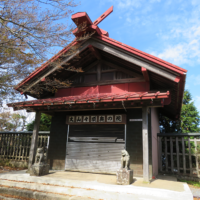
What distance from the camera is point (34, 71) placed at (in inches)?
323

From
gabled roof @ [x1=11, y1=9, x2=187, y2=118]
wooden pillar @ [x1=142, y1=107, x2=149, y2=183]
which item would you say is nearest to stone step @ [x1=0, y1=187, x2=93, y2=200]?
wooden pillar @ [x1=142, y1=107, x2=149, y2=183]

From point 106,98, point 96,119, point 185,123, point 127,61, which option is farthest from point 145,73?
point 185,123

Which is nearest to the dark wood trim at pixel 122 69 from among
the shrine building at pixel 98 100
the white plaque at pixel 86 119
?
the shrine building at pixel 98 100

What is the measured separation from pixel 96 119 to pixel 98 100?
2.17 m

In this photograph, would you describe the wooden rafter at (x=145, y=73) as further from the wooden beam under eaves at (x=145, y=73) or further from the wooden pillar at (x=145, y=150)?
the wooden pillar at (x=145, y=150)

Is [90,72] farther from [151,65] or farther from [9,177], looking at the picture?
[9,177]

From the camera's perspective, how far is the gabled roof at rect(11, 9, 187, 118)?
6.48 meters

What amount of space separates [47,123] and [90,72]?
29.5ft

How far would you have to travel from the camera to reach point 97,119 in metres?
8.41

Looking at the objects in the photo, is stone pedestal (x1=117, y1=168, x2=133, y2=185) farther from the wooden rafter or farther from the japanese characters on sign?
the wooden rafter

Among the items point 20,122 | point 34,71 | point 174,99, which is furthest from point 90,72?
point 20,122

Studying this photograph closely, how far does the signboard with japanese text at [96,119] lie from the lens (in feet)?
26.1

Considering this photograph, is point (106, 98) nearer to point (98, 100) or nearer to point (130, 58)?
point (98, 100)

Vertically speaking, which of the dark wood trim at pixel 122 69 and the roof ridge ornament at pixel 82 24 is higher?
the roof ridge ornament at pixel 82 24
